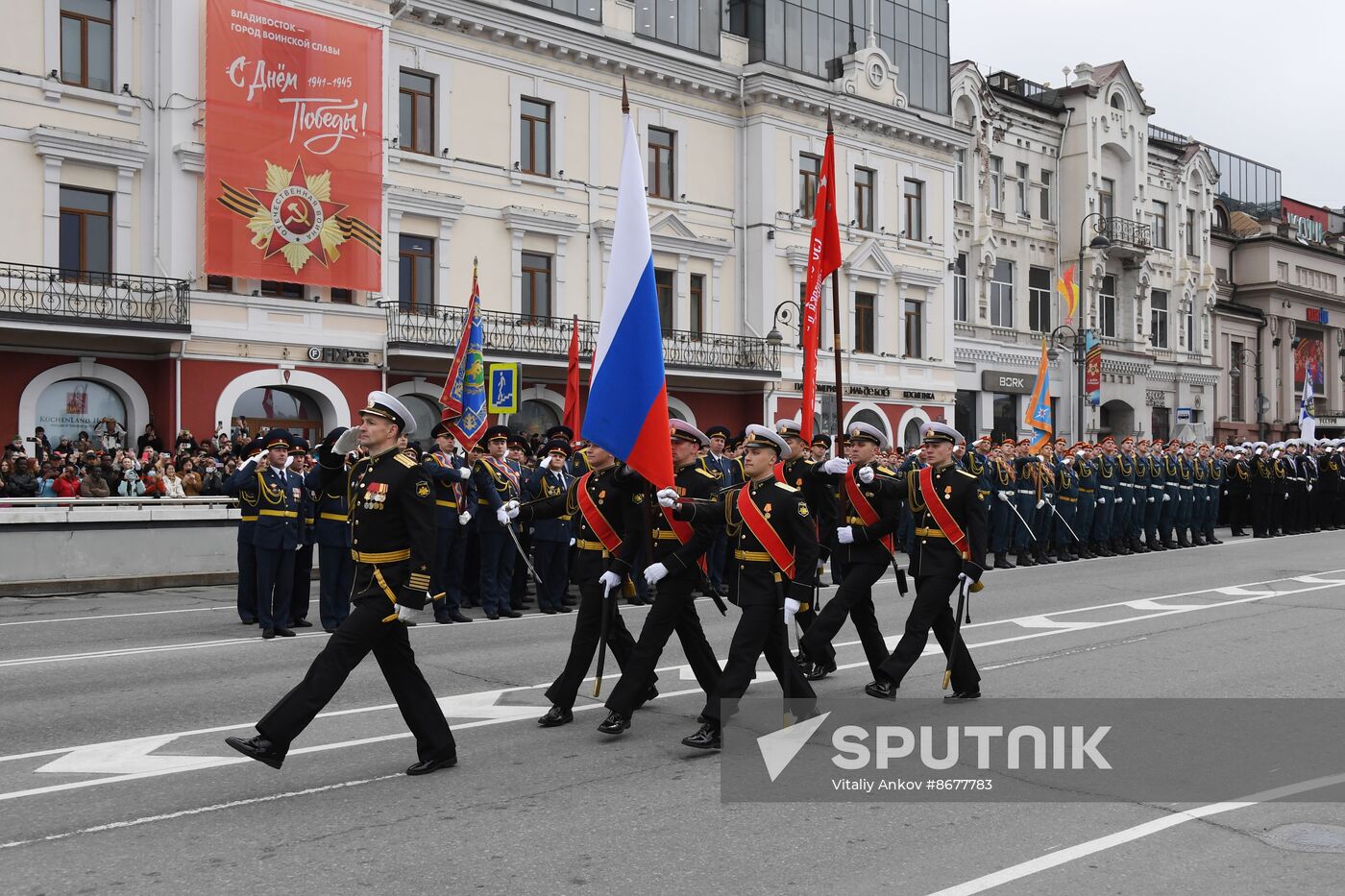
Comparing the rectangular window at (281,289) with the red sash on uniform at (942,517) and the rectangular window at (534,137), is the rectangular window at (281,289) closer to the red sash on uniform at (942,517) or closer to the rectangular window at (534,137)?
the rectangular window at (534,137)

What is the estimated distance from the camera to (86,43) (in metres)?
23.7

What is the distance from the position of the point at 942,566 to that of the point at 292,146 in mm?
19953

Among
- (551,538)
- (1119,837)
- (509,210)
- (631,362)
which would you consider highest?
(509,210)

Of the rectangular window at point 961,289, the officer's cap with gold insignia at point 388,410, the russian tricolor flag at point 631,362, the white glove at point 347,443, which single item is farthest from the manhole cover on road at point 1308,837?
the rectangular window at point 961,289

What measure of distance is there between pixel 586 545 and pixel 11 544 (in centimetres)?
1069

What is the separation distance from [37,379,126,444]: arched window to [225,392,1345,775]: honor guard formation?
11191 millimetres

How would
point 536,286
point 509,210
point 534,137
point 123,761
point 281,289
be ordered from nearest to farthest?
point 123,761, point 281,289, point 509,210, point 534,137, point 536,286

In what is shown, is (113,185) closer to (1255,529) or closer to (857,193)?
(857,193)

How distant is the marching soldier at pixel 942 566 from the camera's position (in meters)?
8.74

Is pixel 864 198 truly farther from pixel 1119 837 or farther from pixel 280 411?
pixel 1119 837

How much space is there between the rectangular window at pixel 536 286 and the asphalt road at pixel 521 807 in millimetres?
19737

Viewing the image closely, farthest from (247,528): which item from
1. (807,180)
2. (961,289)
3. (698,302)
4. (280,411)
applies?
(961,289)

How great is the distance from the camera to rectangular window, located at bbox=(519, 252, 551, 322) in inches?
1196

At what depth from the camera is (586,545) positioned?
8500 millimetres
